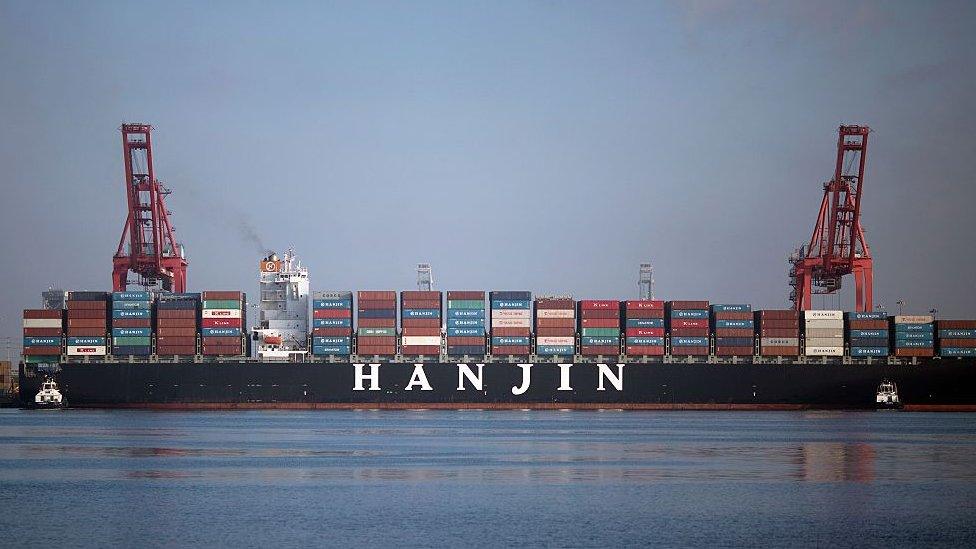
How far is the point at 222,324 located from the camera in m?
91.9

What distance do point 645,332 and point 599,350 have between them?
3636 millimetres

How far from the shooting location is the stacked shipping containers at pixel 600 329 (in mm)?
92625

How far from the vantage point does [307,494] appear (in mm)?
38625

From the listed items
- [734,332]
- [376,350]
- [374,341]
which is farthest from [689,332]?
[374,341]

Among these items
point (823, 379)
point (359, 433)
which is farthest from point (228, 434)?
point (823, 379)

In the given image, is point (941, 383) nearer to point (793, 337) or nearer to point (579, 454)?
point (793, 337)

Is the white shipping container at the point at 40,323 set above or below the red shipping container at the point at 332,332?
above

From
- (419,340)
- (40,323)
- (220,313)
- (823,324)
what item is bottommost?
(419,340)

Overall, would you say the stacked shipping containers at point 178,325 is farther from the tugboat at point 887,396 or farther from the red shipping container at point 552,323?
the tugboat at point 887,396

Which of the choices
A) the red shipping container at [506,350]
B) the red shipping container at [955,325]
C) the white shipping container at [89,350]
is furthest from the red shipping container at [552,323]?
the white shipping container at [89,350]

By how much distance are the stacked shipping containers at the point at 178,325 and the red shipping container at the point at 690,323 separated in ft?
108

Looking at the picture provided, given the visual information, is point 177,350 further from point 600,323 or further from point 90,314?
point 600,323

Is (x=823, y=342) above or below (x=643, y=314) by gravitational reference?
below

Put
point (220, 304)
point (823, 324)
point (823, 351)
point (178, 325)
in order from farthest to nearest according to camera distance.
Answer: point (823, 324) < point (823, 351) < point (220, 304) < point (178, 325)
